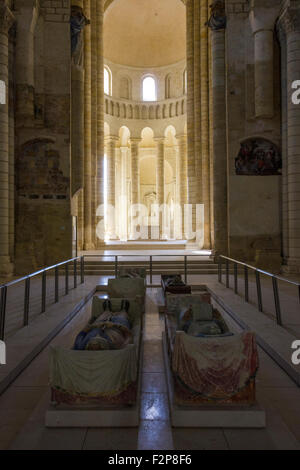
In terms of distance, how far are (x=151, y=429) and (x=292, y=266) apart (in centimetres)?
1008

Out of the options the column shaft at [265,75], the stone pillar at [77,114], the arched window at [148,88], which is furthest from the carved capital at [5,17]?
the arched window at [148,88]

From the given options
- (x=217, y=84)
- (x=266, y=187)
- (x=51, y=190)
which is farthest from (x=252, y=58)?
(x=51, y=190)

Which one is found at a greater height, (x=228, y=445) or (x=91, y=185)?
(x=91, y=185)

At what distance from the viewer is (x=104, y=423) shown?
324 centimetres

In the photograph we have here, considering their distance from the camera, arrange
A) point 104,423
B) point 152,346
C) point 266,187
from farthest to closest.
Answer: point 266,187, point 152,346, point 104,423

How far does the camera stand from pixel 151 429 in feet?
10.5

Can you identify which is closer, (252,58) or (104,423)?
(104,423)

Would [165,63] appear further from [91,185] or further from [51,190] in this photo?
[51,190]

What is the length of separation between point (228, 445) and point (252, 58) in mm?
13146

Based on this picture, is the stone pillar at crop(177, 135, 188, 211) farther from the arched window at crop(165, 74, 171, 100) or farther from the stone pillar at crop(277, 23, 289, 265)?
the stone pillar at crop(277, 23, 289, 265)

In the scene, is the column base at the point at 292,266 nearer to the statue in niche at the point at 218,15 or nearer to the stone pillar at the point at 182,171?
the statue in niche at the point at 218,15

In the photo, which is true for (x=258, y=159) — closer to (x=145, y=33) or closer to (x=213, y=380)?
(x=213, y=380)

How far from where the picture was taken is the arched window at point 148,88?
33.9 meters

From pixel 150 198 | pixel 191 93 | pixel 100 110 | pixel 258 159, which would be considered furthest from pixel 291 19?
pixel 150 198
